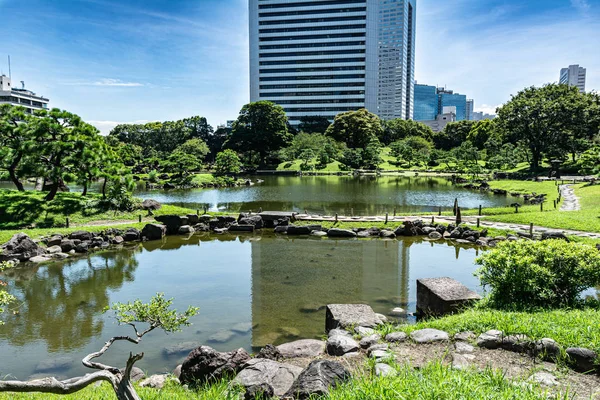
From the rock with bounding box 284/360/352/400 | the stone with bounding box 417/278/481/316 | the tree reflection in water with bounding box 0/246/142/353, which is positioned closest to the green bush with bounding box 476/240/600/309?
the stone with bounding box 417/278/481/316

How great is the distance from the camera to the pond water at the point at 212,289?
10.4 m

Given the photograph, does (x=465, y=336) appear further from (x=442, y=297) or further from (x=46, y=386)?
(x=46, y=386)

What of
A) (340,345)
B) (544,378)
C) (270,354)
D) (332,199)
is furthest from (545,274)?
(332,199)

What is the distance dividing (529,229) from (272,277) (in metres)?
14.4

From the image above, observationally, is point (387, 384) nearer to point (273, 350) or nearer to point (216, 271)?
point (273, 350)

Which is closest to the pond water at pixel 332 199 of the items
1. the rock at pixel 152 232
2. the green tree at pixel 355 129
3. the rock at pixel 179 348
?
the rock at pixel 152 232

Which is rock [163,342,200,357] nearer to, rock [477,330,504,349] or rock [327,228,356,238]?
rock [477,330,504,349]

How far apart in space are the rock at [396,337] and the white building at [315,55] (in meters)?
126

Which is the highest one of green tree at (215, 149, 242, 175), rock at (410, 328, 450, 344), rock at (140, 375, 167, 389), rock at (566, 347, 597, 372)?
green tree at (215, 149, 242, 175)

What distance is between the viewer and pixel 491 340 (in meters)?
7.21

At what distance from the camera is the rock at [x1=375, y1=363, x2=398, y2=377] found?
230 inches

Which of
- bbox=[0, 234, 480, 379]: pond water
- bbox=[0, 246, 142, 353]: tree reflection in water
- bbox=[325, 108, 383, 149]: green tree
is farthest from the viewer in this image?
bbox=[325, 108, 383, 149]: green tree

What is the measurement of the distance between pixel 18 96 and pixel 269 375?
128 metres

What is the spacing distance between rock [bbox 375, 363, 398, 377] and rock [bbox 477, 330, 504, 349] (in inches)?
80.8
